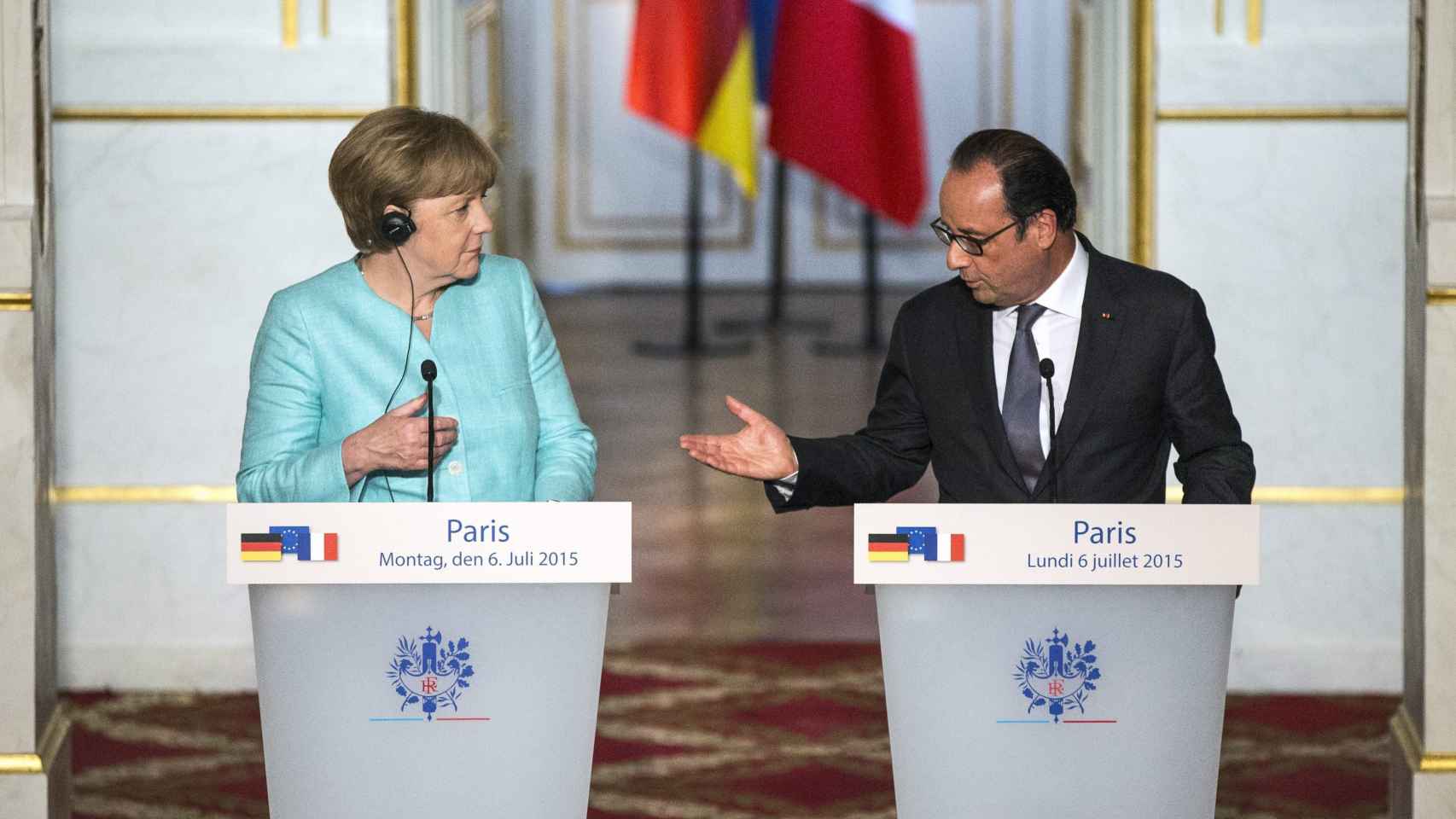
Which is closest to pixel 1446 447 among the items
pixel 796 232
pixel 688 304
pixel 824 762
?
pixel 824 762

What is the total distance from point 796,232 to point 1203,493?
389 inches

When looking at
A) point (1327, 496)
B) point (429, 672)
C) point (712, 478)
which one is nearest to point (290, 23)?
point (429, 672)

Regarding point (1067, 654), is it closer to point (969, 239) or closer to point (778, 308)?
point (969, 239)

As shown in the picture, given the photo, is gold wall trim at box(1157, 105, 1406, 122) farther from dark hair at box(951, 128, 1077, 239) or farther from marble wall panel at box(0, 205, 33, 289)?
marble wall panel at box(0, 205, 33, 289)

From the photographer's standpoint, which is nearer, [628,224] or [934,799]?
[934,799]

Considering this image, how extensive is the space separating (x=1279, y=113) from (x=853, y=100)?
484cm

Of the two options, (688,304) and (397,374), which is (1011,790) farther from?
(688,304)

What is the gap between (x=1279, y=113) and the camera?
4.55m

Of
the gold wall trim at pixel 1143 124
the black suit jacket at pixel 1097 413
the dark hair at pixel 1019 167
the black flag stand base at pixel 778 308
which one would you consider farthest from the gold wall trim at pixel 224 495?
the black flag stand base at pixel 778 308

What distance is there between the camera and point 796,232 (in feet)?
41.1

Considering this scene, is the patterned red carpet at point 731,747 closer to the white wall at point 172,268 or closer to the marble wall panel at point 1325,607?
the marble wall panel at point 1325,607

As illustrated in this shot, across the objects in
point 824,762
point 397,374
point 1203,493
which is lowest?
point 824,762

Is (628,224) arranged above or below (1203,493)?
above

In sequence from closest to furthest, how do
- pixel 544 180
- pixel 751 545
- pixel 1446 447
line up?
pixel 1446 447 → pixel 751 545 → pixel 544 180
